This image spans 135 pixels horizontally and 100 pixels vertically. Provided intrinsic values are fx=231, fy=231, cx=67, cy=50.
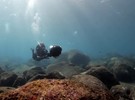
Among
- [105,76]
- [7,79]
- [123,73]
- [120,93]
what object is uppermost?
[7,79]

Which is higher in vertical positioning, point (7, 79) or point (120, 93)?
point (7, 79)

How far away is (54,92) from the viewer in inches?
132

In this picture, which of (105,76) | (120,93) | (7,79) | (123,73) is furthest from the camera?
(123,73)

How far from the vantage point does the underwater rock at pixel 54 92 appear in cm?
327

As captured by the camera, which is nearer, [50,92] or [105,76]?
[50,92]

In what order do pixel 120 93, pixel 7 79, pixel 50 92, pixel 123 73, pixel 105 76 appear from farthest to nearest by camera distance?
pixel 123 73
pixel 7 79
pixel 105 76
pixel 120 93
pixel 50 92

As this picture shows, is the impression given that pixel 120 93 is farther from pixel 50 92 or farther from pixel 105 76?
pixel 50 92

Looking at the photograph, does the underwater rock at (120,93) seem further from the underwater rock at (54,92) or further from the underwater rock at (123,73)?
the underwater rock at (123,73)

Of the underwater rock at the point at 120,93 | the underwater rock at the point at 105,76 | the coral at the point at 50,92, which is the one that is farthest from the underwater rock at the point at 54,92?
the underwater rock at the point at 105,76

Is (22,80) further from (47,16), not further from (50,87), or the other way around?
(47,16)

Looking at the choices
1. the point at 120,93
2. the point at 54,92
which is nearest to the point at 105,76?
the point at 120,93

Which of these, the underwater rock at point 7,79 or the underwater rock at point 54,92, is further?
the underwater rock at point 7,79

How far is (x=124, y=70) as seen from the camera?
538 inches

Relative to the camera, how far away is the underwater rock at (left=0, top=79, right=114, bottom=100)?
3268 mm
